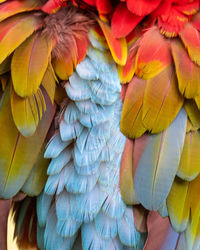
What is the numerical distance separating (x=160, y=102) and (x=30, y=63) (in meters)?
0.22

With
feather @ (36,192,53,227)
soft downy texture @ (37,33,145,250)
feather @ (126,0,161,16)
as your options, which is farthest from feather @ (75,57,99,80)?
feather @ (36,192,53,227)

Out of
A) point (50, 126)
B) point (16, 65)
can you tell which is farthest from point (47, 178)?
point (16, 65)

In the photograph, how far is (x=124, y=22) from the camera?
645 mm

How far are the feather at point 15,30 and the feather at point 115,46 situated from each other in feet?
0.37

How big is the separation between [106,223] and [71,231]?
0.21ft

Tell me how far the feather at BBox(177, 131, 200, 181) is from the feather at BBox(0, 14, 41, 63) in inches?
12.5

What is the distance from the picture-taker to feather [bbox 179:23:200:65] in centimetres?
63

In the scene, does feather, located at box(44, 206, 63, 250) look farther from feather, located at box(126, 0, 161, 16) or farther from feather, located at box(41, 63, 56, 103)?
feather, located at box(126, 0, 161, 16)

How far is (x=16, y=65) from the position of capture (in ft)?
2.09

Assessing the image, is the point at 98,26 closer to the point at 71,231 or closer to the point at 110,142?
the point at 110,142

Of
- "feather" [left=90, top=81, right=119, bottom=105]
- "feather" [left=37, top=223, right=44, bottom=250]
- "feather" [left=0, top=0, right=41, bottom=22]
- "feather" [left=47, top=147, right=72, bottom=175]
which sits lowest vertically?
"feather" [left=37, top=223, right=44, bottom=250]

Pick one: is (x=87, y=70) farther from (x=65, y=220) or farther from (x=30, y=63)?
(x=65, y=220)

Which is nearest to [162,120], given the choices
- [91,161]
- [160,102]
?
[160,102]

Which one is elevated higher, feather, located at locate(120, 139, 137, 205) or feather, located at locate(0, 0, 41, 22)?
feather, located at locate(0, 0, 41, 22)
